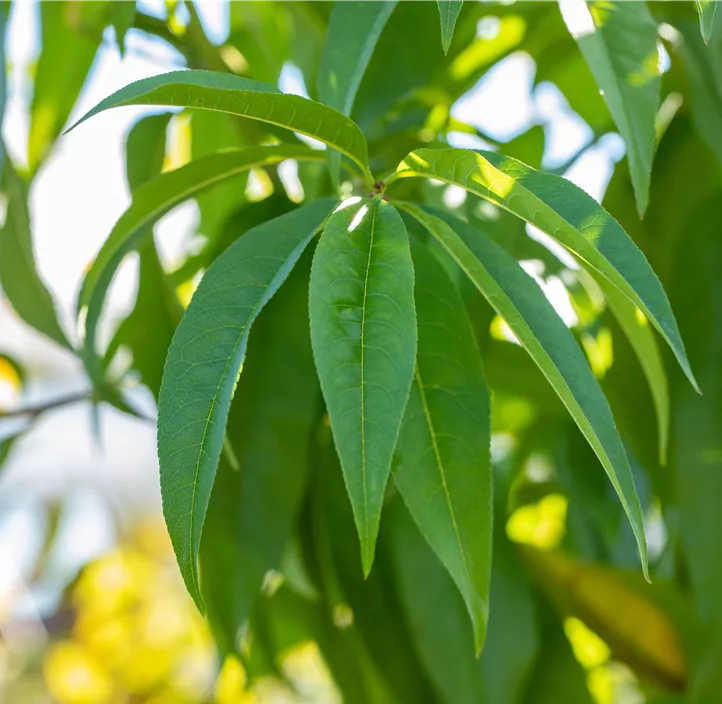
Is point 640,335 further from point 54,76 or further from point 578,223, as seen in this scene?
point 54,76

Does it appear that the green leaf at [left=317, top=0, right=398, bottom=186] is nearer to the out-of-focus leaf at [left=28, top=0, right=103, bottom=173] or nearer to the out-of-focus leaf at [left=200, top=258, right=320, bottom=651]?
the out-of-focus leaf at [left=200, top=258, right=320, bottom=651]

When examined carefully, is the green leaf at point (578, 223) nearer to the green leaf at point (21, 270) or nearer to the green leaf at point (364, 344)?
the green leaf at point (364, 344)

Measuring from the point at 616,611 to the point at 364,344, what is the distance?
36 centimetres

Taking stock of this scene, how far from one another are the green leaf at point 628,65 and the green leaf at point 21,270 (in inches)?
11.1

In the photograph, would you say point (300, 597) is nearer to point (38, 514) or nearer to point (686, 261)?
point (686, 261)

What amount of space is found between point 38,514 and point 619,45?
157 cm

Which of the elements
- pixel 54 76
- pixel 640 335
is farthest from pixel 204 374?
Answer: pixel 54 76

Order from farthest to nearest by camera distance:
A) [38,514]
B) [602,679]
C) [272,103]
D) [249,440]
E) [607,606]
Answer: [38,514] < [602,679] < [607,606] < [249,440] < [272,103]

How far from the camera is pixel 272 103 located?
24cm

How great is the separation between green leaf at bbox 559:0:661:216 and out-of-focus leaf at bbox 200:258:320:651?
6.1 inches

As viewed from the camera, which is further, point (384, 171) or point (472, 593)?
point (384, 171)

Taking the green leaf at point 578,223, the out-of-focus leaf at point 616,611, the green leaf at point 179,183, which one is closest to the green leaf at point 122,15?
the green leaf at point 179,183

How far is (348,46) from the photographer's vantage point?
0.30 metres

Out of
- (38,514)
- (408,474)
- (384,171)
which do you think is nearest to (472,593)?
(408,474)
